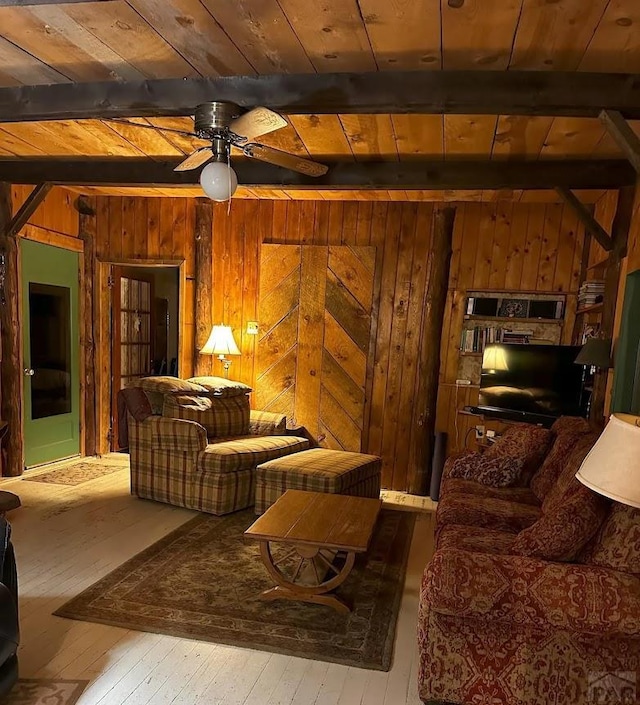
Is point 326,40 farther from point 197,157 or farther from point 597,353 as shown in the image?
point 597,353

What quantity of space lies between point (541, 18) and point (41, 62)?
85.1 inches

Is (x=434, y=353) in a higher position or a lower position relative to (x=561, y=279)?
lower

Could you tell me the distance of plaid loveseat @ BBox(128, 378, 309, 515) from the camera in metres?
3.71

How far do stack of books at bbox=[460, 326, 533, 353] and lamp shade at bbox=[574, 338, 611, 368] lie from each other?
1.11 metres

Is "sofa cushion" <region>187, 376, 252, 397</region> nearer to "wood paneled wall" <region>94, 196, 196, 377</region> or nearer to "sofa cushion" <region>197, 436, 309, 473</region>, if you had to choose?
"sofa cushion" <region>197, 436, 309, 473</region>

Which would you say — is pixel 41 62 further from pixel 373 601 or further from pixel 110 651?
pixel 373 601

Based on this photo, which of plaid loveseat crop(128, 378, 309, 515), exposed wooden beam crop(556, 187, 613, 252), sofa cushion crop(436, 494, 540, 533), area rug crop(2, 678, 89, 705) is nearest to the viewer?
area rug crop(2, 678, 89, 705)

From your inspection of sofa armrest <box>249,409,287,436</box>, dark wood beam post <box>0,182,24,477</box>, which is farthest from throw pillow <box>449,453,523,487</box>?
dark wood beam post <box>0,182,24,477</box>

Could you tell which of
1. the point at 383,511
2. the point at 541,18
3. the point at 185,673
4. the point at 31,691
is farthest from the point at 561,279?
the point at 31,691

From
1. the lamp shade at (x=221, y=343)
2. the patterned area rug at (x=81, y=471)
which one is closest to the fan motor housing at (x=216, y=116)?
the lamp shade at (x=221, y=343)

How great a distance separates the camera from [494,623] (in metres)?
1.79

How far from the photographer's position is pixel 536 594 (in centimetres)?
173

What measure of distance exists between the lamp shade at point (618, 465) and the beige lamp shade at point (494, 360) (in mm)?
2523

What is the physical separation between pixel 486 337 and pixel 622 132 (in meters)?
2.35
